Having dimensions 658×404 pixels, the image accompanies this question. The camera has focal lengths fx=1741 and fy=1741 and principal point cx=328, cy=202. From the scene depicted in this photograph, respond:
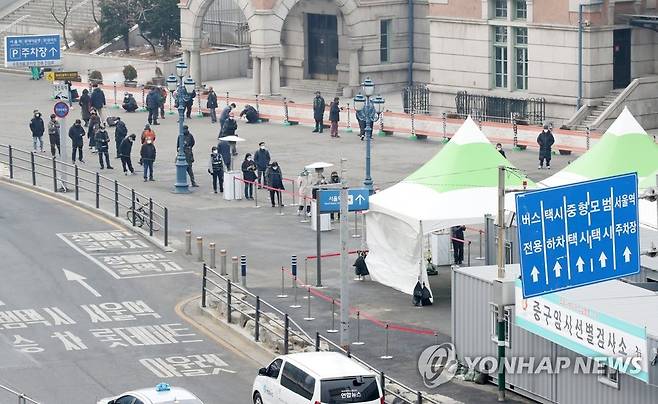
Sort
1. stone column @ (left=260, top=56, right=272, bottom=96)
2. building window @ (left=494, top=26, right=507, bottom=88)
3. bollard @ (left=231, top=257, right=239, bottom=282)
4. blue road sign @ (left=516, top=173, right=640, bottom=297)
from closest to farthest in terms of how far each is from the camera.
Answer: blue road sign @ (left=516, top=173, right=640, bottom=297) < bollard @ (left=231, top=257, right=239, bottom=282) < building window @ (left=494, top=26, right=507, bottom=88) < stone column @ (left=260, top=56, right=272, bottom=96)

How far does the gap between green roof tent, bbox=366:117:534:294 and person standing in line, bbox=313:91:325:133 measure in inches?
940

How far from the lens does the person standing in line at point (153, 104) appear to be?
69.6 meters

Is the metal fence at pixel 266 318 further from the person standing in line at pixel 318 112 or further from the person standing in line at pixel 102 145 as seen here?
the person standing in line at pixel 318 112

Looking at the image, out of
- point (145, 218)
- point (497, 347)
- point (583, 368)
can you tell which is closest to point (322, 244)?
point (145, 218)

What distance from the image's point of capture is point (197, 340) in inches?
1527

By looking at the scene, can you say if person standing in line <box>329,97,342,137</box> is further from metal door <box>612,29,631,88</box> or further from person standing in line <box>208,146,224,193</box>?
person standing in line <box>208,146,224,193</box>

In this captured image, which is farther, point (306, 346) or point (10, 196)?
point (10, 196)

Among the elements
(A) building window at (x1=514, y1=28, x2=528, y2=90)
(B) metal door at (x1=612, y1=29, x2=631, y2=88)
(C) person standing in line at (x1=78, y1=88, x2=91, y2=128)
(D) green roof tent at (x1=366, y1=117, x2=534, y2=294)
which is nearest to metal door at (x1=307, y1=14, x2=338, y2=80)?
(A) building window at (x1=514, y1=28, x2=528, y2=90)

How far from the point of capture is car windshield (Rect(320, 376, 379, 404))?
30.5 metres

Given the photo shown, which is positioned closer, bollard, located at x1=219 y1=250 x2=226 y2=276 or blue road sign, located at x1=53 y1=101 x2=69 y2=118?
bollard, located at x1=219 y1=250 x2=226 y2=276

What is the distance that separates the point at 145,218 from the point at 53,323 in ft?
31.9

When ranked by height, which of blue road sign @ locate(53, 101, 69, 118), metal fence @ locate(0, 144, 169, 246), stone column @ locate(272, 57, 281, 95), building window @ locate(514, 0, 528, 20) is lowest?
metal fence @ locate(0, 144, 169, 246)

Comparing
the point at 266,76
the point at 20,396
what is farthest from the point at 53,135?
the point at 20,396

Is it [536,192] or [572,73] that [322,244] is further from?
[572,73]
